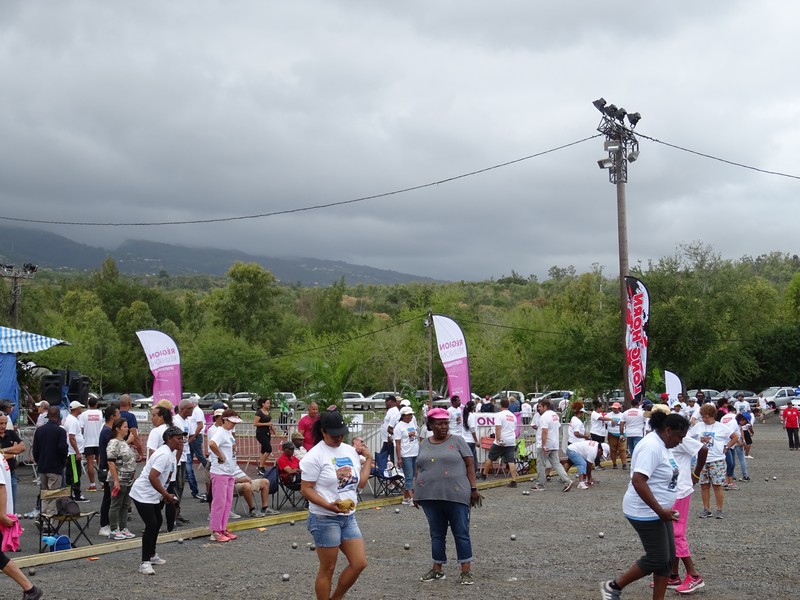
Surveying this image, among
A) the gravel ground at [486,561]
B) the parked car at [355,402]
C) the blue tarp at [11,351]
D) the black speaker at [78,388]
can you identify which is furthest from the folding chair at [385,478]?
the parked car at [355,402]

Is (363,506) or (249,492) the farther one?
(363,506)

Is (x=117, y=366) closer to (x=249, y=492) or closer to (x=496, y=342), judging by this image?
(x=496, y=342)

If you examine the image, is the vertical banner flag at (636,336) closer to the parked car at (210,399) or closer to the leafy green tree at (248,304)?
the parked car at (210,399)

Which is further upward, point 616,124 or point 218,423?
point 616,124

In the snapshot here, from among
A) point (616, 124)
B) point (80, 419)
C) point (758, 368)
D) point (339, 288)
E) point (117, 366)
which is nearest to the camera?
point (80, 419)

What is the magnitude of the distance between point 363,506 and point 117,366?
54.2 metres

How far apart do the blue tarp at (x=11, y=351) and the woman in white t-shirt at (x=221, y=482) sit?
1167 cm

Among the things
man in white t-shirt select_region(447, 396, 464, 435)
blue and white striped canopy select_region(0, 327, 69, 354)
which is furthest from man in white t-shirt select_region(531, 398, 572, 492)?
blue and white striped canopy select_region(0, 327, 69, 354)

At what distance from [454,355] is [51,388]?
9.91m

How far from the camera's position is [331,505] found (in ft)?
22.0

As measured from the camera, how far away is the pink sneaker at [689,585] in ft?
26.1

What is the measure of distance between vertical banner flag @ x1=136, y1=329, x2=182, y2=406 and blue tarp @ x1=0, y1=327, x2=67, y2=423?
2.73 m

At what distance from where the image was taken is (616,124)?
76.9ft

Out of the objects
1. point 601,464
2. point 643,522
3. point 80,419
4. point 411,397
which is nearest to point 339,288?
point 411,397
